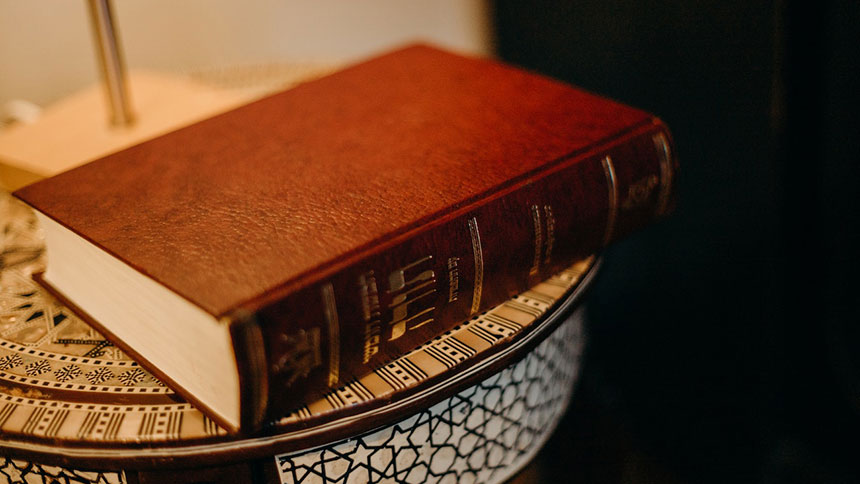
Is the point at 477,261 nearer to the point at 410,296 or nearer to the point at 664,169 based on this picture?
the point at 410,296

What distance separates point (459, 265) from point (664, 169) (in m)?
0.16

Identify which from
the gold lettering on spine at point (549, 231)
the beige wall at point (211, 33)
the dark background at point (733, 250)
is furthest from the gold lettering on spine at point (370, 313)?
the beige wall at point (211, 33)

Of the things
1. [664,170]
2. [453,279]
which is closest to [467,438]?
[453,279]

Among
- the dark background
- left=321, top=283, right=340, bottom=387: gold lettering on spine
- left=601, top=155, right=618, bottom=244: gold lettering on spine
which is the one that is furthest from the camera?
the dark background

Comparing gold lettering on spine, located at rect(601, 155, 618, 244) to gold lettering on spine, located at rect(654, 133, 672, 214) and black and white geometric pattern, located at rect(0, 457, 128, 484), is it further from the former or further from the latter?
black and white geometric pattern, located at rect(0, 457, 128, 484)

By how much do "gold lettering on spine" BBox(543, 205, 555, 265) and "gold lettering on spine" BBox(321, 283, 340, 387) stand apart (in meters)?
0.13

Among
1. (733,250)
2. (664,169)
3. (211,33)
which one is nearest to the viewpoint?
(664,169)

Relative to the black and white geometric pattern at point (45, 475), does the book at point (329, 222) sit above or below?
above

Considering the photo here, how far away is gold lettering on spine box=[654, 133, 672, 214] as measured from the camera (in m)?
0.44

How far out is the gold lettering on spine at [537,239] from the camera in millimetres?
381

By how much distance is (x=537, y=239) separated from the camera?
387 mm

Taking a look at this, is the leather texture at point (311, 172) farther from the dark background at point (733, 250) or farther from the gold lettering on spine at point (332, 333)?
the dark background at point (733, 250)

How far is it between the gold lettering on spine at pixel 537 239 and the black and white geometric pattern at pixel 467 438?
0.05 meters

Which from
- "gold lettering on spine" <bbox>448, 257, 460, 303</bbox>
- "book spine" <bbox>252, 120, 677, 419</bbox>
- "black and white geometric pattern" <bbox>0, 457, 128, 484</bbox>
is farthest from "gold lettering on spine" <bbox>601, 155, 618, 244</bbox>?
"black and white geometric pattern" <bbox>0, 457, 128, 484</bbox>
